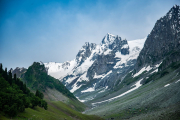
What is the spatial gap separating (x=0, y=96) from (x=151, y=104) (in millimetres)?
73966

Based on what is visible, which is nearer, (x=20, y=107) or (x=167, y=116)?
(x=20, y=107)

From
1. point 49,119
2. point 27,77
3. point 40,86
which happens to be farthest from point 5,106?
point 27,77

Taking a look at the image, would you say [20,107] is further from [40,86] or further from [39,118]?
[40,86]

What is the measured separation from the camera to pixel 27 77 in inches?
7657

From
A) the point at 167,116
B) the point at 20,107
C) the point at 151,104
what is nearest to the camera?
the point at 20,107

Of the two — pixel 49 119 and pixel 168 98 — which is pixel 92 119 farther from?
pixel 168 98

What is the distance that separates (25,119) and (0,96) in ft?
34.1

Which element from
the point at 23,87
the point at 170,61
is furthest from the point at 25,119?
the point at 170,61

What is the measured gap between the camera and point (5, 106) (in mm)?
45969

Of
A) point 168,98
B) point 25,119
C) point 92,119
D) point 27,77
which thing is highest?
point 27,77

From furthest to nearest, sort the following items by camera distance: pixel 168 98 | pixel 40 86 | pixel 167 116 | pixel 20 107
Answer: pixel 40 86 < pixel 168 98 < pixel 167 116 < pixel 20 107

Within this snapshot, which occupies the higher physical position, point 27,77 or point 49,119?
point 27,77

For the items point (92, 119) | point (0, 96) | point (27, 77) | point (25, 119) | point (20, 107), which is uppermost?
point (27, 77)

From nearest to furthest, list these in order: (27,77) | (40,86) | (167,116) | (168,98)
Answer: (167,116)
(168,98)
(40,86)
(27,77)
